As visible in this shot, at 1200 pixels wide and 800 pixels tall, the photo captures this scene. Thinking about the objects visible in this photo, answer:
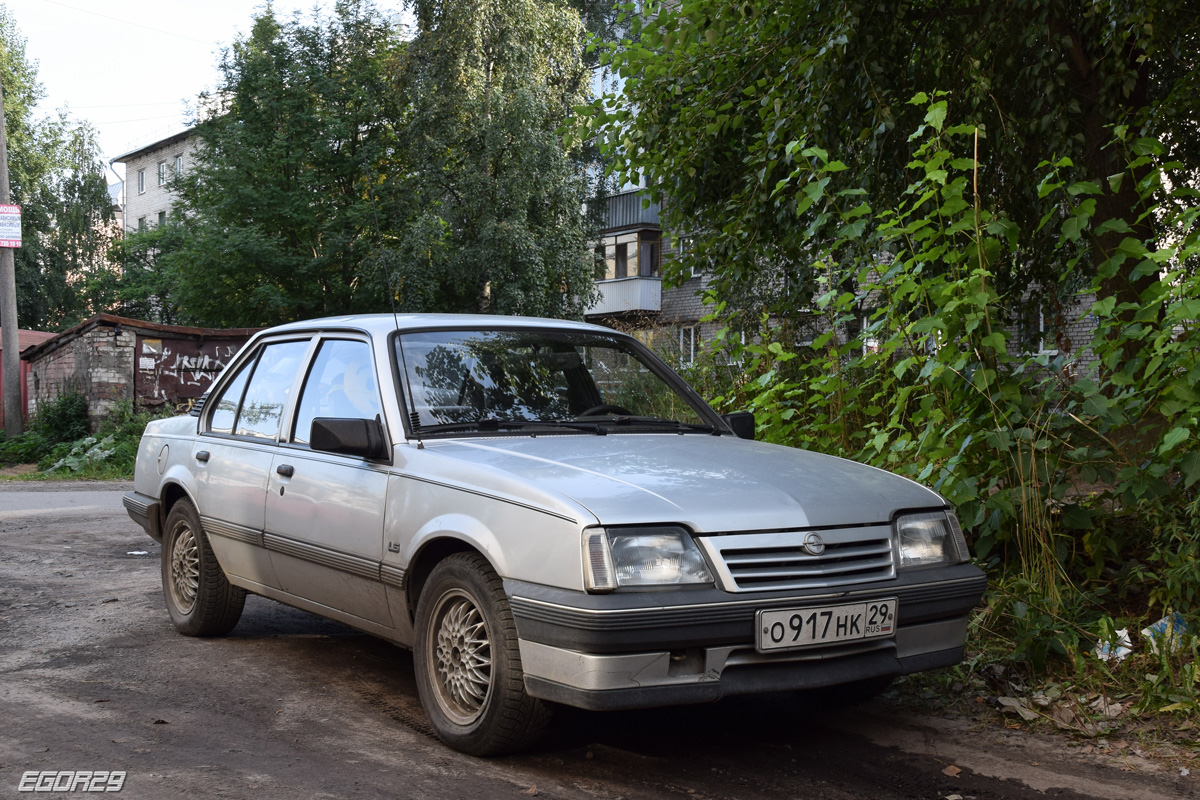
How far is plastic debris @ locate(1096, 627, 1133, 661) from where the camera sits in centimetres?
457

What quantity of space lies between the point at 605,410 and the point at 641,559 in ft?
4.91

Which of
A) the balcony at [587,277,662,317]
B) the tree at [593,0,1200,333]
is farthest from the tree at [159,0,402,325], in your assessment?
the tree at [593,0,1200,333]

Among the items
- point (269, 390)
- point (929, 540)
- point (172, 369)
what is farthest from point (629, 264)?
point (929, 540)

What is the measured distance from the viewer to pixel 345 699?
4.54 meters

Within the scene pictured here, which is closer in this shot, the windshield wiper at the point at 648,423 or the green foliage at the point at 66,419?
the windshield wiper at the point at 648,423

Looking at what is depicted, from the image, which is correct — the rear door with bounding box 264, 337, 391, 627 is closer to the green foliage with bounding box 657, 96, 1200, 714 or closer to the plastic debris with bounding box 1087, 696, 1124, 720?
the green foliage with bounding box 657, 96, 1200, 714

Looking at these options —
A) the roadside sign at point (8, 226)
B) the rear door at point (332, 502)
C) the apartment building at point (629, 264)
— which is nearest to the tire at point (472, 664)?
the rear door at point (332, 502)

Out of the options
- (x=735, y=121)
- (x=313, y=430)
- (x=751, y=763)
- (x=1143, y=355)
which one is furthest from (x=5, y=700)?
(x=735, y=121)

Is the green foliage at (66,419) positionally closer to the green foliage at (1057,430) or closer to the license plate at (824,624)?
the green foliage at (1057,430)

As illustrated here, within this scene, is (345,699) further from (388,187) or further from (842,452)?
(388,187)

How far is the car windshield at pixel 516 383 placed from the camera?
14.7ft

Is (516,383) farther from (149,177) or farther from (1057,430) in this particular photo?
(149,177)

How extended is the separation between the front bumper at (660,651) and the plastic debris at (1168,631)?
5.32 ft

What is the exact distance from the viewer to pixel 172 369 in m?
22.3
